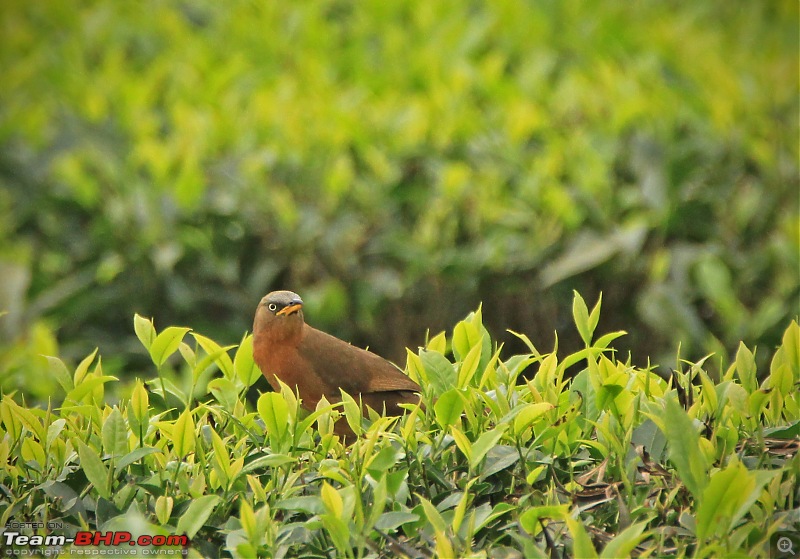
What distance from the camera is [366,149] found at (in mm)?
5371

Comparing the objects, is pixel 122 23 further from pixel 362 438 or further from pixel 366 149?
pixel 362 438

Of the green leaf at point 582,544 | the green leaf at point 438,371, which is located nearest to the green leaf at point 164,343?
the green leaf at point 438,371

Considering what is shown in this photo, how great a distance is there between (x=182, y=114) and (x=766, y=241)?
3406 millimetres

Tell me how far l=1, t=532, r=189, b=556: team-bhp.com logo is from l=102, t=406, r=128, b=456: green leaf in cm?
23

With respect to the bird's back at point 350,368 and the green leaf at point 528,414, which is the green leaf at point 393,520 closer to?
the green leaf at point 528,414

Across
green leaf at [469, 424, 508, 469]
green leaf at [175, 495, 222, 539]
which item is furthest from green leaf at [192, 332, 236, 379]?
green leaf at [469, 424, 508, 469]

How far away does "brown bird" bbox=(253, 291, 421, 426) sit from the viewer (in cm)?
336

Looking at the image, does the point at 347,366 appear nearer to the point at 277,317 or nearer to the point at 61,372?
the point at 277,317

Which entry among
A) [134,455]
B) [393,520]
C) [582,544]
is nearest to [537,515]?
[582,544]

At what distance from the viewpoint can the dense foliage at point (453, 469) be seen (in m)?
2.05

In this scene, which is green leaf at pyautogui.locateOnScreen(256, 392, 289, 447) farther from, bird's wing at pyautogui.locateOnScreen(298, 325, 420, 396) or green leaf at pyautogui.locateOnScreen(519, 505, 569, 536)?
bird's wing at pyautogui.locateOnScreen(298, 325, 420, 396)

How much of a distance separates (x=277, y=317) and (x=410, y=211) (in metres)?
1.90

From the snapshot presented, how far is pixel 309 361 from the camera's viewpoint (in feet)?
11.3

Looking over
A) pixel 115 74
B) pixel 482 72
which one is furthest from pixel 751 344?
pixel 115 74
